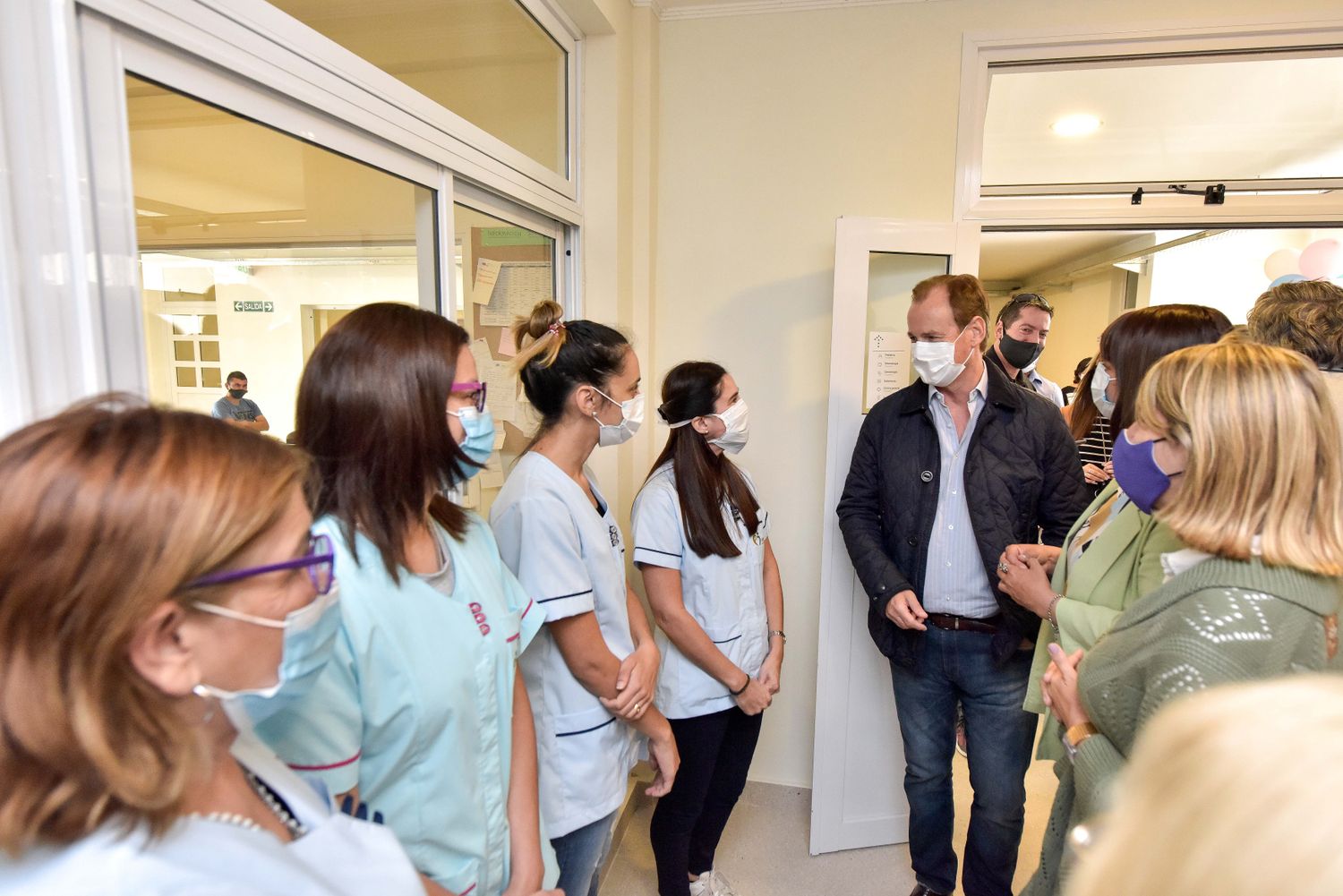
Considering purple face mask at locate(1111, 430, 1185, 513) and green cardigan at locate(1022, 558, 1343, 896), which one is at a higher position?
purple face mask at locate(1111, 430, 1185, 513)

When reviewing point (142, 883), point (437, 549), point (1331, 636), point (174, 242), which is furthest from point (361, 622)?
point (1331, 636)

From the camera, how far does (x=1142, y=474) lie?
1057mm

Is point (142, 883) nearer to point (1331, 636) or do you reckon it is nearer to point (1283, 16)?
point (1331, 636)

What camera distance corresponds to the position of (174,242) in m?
0.97

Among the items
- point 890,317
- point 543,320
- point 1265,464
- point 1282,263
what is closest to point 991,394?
point 890,317

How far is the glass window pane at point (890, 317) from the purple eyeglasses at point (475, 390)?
1.51 meters

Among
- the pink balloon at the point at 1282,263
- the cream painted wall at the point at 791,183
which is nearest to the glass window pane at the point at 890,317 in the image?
the cream painted wall at the point at 791,183

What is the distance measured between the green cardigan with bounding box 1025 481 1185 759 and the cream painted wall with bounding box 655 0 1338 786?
1.00 meters

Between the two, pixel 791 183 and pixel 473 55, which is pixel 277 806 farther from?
pixel 791 183

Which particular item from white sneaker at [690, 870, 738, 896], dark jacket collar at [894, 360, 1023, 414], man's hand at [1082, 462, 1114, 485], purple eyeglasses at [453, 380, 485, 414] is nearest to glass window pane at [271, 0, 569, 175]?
purple eyeglasses at [453, 380, 485, 414]

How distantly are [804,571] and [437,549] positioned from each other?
1796mm

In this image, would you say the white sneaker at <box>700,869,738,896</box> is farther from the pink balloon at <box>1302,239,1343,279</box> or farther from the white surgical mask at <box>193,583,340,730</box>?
the pink balloon at <box>1302,239,1343,279</box>

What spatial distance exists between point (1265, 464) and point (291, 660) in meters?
1.22

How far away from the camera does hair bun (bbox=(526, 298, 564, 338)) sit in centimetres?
143
